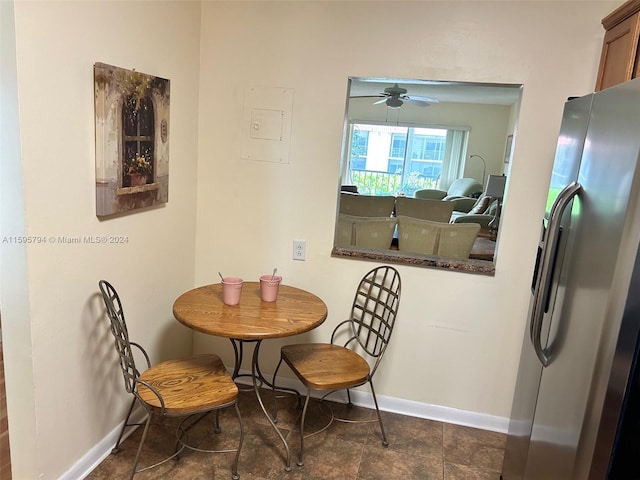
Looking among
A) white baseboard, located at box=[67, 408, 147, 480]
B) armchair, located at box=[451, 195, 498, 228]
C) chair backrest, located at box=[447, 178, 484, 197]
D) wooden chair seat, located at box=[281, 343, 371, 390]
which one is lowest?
white baseboard, located at box=[67, 408, 147, 480]

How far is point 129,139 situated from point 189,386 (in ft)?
3.55

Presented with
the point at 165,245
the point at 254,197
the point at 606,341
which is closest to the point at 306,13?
the point at 254,197

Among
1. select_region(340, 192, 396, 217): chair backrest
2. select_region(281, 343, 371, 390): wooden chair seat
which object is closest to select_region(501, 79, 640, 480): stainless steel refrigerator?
select_region(281, 343, 371, 390): wooden chair seat

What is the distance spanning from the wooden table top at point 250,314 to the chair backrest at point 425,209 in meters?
0.81

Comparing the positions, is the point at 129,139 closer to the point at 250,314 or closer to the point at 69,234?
the point at 69,234

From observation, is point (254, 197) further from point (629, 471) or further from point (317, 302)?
point (629, 471)

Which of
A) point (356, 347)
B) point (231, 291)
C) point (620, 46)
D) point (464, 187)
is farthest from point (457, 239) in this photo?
point (464, 187)

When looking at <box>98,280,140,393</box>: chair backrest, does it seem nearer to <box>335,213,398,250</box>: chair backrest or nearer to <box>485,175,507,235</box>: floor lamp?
<box>335,213,398,250</box>: chair backrest

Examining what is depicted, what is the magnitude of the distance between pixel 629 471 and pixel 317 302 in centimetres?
140

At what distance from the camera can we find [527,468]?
1662 mm

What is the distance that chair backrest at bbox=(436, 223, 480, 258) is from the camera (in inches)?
98.0

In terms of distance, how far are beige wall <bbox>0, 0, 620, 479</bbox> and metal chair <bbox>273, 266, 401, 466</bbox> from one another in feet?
0.29

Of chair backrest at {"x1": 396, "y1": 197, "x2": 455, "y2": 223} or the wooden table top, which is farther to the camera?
chair backrest at {"x1": 396, "y1": 197, "x2": 455, "y2": 223}

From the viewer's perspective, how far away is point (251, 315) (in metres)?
2.02
